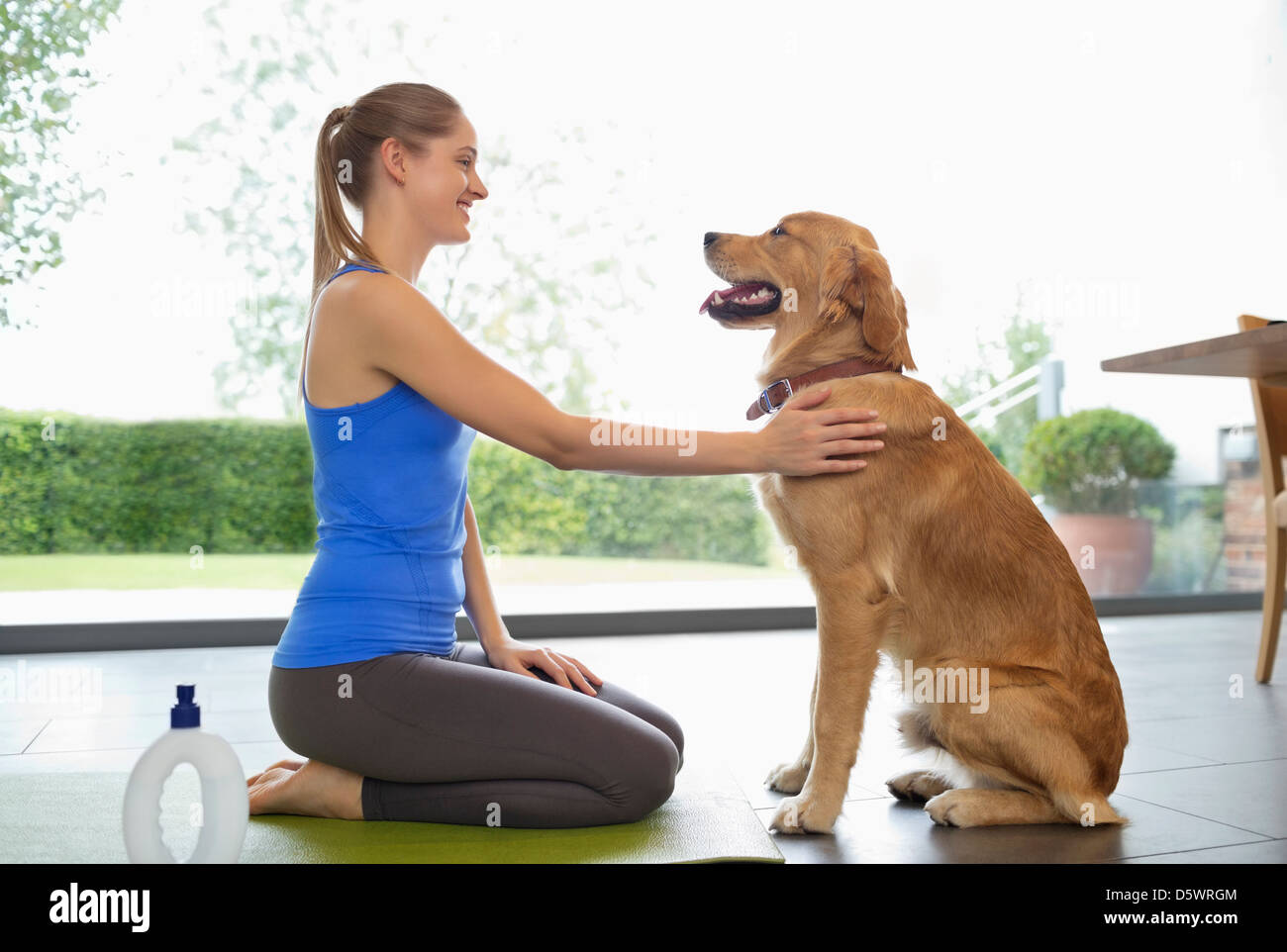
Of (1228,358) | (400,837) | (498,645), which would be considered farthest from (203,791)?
(1228,358)

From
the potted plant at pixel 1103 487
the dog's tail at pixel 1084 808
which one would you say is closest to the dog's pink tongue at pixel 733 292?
the dog's tail at pixel 1084 808

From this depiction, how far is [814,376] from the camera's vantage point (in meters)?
2.01

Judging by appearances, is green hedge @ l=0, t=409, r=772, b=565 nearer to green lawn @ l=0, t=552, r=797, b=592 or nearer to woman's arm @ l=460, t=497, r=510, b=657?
green lawn @ l=0, t=552, r=797, b=592

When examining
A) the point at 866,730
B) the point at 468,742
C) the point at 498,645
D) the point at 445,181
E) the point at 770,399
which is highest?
the point at 445,181

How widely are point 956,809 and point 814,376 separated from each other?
861 mm

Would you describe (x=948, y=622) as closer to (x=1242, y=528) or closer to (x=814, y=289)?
(x=814, y=289)

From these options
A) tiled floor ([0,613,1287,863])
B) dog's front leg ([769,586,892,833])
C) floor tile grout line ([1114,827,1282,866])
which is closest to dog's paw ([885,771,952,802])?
tiled floor ([0,613,1287,863])

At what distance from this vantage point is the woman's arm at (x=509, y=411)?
5.44 ft

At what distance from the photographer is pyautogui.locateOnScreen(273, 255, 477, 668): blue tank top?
170 cm

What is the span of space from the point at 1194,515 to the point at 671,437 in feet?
18.4

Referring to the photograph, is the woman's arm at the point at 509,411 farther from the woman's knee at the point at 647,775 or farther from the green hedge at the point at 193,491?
the green hedge at the point at 193,491

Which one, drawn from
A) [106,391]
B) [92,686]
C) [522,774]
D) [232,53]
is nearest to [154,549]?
[106,391]

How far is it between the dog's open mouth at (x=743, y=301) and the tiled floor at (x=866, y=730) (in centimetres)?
84

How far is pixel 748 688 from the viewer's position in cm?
338
